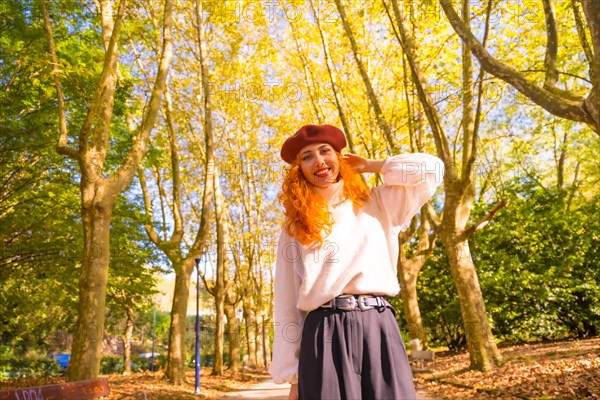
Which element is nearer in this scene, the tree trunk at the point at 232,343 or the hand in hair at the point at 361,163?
the hand in hair at the point at 361,163

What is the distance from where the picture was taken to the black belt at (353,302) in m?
2.50

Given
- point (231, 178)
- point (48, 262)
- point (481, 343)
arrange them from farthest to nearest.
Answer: point (231, 178)
point (48, 262)
point (481, 343)

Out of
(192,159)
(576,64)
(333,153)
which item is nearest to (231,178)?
(192,159)

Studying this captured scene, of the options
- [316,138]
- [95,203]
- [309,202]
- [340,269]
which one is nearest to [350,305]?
[340,269]

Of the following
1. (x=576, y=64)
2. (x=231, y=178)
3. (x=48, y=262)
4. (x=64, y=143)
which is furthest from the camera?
(x=231, y=178)

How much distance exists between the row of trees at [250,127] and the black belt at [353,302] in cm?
409

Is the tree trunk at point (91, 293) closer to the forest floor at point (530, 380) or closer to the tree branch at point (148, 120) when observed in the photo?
the tree branch at point (148, 120)

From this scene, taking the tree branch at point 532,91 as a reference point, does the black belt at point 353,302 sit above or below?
below

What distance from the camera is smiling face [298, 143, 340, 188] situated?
2.82 metres

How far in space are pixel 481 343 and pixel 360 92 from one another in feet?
29.8

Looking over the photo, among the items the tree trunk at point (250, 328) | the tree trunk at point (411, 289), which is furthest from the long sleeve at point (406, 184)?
the tree trunk at point (250, 328)

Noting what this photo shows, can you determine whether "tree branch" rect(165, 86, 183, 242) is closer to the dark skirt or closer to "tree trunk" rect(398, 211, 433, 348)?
"tree trunk" rect(398, 211, 433, 348)

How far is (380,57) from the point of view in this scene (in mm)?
16891

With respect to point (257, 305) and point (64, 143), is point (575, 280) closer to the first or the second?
point (64, 143)
